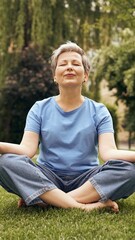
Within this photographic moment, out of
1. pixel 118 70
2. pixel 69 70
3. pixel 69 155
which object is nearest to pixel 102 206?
pixel 69 155

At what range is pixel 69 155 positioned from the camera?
286 centimetres

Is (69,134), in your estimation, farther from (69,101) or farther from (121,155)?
(121,155)

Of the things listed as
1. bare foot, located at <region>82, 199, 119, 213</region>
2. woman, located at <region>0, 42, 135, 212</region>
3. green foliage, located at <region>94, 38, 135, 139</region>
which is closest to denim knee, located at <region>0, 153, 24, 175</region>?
woman, located at <region>0, 42, 135, 212</region>

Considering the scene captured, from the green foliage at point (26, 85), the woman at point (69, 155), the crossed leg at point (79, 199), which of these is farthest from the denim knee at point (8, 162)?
the green foliage at point (26, 85)

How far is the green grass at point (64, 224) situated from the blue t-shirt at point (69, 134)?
343 millimetres

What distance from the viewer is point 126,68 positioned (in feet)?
40.1

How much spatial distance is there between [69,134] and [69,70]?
0.43 metres

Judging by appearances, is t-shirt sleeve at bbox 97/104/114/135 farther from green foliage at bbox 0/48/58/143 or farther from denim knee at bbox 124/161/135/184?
green foliage at bbox 0/48/58/143

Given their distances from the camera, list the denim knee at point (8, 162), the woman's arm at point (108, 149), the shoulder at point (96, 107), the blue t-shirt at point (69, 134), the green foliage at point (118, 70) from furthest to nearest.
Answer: the green foliage at point (118, 70)
the shoulder at point (96, 107)
the blue t-shirt at point (69, 134)
the woman's arm at point (108, 149)
the denim knee at point (8, 162)

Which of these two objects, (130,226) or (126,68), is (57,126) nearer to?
(130,226)

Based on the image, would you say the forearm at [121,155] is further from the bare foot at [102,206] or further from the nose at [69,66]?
the nose at [69,66]

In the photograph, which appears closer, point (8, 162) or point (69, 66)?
point (8, 162)

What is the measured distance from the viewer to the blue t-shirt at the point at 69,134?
2867mm

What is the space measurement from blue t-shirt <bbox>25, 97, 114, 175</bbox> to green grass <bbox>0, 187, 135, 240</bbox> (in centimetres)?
34
